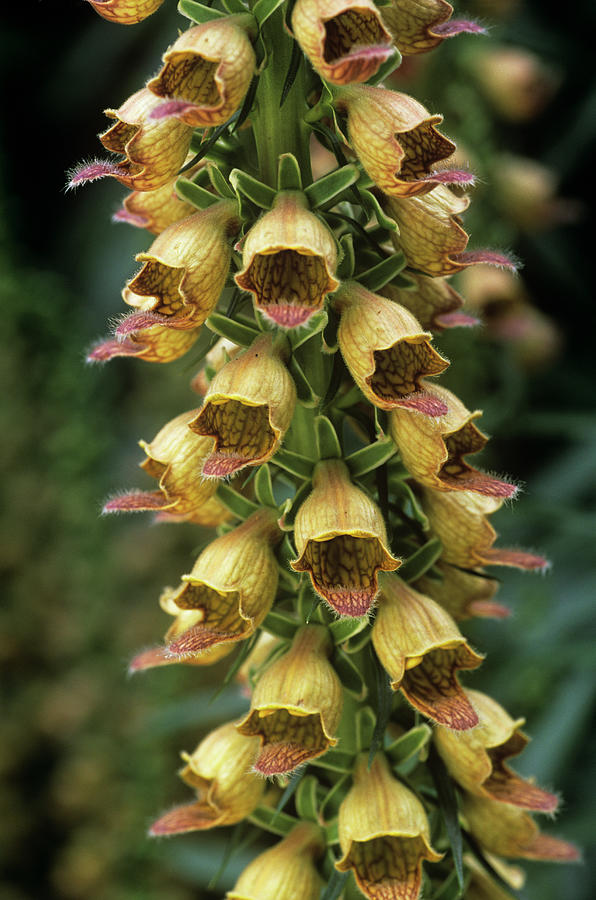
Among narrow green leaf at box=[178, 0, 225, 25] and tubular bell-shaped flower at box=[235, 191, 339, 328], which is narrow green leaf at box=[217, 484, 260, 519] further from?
narrow green leaf at box=[178, 0, 225, 25]

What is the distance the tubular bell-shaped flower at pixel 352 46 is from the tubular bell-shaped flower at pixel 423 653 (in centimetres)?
44

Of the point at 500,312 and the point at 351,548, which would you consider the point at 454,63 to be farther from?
the point at 351,548

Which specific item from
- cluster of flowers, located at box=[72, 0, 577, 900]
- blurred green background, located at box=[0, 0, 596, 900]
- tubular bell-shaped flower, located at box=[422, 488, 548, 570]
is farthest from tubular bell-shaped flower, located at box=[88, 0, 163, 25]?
blurred green background, located at box=[0, 0, 596, 900]

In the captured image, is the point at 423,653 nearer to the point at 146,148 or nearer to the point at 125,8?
the point at 146,148

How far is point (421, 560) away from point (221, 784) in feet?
0.95

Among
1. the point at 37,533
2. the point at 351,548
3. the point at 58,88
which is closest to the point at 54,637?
the point at 37,533

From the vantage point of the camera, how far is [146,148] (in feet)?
2.69

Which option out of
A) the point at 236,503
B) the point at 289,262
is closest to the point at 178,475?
the point at 236,503

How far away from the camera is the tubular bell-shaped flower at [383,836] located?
0.85 meters

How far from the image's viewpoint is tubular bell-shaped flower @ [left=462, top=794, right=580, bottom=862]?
96 centimetres

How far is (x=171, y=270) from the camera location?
87 centimetres

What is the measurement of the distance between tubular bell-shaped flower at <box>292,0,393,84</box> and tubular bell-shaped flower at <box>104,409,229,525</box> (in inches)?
12.8

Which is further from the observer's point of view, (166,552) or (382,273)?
(166,552)

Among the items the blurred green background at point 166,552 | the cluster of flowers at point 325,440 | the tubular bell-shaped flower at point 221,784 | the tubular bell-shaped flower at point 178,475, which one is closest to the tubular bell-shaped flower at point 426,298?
the cluster of flowers at point 325,440
